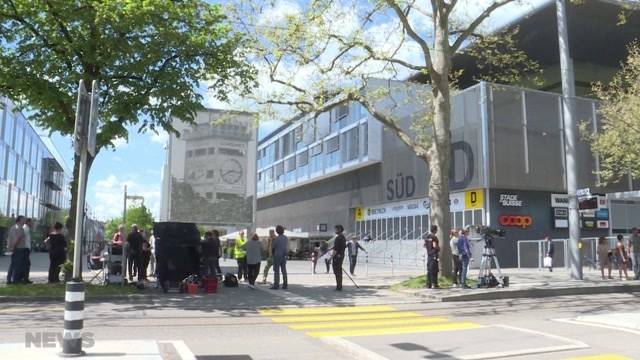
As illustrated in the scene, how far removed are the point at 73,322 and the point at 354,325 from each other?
5.08 metres

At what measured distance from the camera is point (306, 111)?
1959 centimetres

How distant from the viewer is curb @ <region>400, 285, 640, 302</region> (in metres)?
14.6

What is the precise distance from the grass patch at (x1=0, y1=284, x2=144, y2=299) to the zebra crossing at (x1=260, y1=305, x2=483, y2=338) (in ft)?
13.8

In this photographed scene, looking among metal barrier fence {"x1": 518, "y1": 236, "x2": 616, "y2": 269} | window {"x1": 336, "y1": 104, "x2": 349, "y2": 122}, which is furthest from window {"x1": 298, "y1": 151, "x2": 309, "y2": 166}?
metal barrier fence {"x1": 518, "y1": 236, "x2": 616, "y2": 269}

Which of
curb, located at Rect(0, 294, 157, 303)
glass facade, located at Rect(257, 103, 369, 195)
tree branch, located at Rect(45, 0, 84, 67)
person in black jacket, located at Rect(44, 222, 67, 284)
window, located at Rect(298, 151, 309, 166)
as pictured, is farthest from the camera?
window, located at Rect(298, 151, 309, 166)

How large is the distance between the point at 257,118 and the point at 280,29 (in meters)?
3.05

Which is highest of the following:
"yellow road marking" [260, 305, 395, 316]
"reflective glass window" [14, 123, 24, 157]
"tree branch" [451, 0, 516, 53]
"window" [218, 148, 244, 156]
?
"reflective glass window" [14, 123, 24, 157]

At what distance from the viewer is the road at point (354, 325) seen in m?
7.93

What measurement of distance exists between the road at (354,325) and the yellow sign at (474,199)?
1709 cm

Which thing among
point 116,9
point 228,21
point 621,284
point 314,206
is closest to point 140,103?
point 116,9

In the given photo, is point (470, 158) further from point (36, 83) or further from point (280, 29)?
point (36, 83)

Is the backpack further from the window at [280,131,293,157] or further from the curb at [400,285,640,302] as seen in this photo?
the window at [280,131,293,157]

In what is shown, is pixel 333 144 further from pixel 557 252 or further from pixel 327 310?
pixel 327 310

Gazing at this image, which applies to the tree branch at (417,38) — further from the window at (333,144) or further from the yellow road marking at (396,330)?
the window at (333,144)
